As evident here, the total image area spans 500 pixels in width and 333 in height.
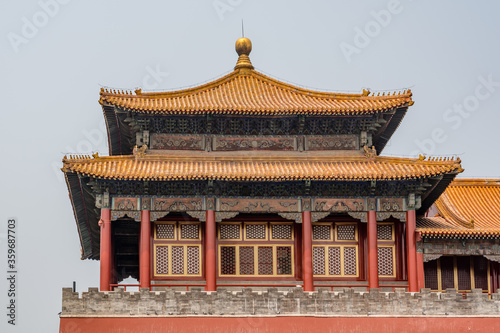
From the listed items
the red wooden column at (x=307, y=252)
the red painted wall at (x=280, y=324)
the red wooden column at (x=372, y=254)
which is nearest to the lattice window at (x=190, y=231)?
the red wooden column at (x=307, y=252)

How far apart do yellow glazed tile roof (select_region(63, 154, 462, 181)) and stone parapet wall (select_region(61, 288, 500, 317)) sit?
462 centimetres

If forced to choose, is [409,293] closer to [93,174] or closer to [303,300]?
[303,300]

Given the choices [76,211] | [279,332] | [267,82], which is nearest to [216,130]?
[267,82]

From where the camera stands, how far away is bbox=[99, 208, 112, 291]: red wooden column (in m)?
34.2

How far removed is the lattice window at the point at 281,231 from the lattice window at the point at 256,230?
40 centimetres

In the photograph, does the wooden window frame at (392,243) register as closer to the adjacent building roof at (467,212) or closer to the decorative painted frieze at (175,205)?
the adjacent building roof at (467,212)

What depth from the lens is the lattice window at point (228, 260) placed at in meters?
36.2

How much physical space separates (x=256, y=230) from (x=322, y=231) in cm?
260

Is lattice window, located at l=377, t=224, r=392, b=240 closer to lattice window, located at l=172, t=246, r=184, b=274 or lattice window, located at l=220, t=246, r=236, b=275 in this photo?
lattice window, located at l=220, t=246, r=236, b=275

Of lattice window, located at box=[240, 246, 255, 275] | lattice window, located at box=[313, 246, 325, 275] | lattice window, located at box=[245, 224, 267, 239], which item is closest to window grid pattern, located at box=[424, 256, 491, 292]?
lattice window, located at box=[313, 246, 325, 275]

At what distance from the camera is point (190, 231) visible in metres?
36.4

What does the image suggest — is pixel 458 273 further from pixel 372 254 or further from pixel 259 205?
pixel 259 205

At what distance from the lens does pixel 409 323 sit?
32500 mm

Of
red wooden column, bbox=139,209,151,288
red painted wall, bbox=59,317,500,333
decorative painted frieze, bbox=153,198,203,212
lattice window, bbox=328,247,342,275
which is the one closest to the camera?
red painted wall, bbox=59,317,500,333
